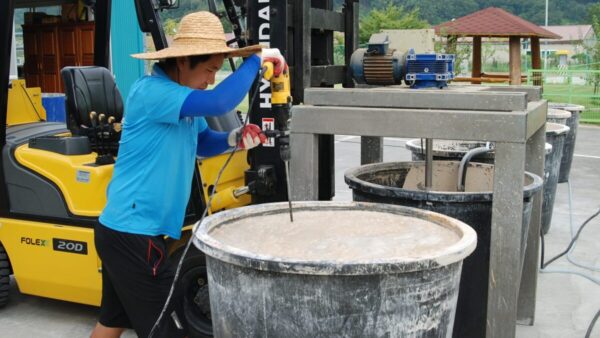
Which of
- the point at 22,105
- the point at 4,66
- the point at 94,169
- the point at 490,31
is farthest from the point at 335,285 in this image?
the point at 490,31

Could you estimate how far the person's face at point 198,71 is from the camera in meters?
3.37

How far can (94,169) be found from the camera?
4.63 metres

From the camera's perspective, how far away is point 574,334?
503cm

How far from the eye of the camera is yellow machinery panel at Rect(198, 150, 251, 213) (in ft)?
15.5

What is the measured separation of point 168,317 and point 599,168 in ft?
33.5

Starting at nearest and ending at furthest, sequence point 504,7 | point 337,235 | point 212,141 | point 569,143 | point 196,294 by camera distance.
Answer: point 337,235 < point 212,141 < point 196,294 < point 569,143 < point 504,7

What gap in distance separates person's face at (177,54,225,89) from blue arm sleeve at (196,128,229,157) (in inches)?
17.8

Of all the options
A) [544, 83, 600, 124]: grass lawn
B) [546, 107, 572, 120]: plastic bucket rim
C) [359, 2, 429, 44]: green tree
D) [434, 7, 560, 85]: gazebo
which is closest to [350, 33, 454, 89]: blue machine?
[546, 107, 572, 120]: plastic bucket rim

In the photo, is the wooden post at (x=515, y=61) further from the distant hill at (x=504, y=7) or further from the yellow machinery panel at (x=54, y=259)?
the distant hill at (x=504, y=7)

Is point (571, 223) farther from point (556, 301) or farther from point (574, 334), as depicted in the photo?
point (574, 334)

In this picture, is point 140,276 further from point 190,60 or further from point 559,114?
point 559,114

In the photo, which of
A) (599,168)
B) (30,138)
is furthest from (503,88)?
(599,168)

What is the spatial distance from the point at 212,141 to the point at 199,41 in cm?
71

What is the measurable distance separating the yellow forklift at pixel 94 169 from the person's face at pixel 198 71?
1.11 meters
